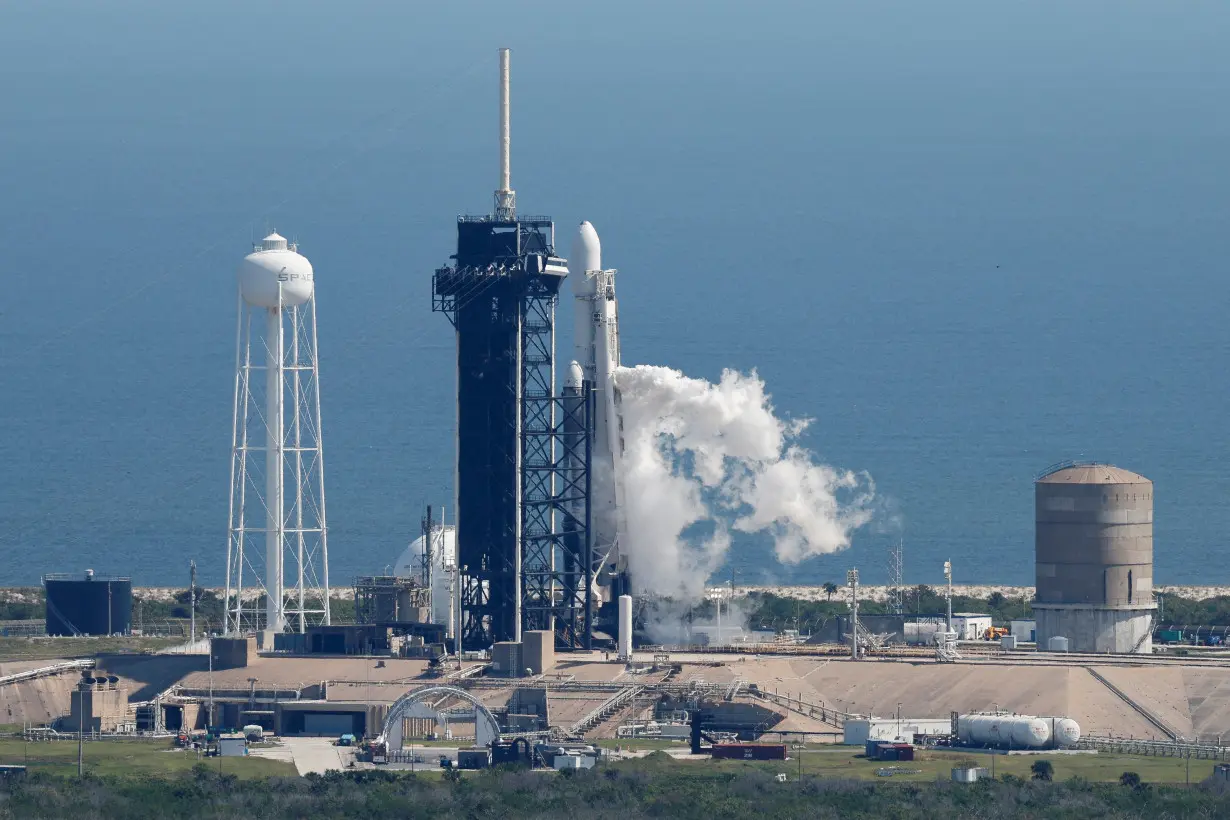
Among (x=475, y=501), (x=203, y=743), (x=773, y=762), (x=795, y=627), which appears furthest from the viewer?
(x=795, y=627)

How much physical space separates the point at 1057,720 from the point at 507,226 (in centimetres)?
3648

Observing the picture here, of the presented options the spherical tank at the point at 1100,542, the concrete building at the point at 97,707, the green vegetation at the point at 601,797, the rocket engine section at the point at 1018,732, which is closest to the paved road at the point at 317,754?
the green vegetation at the point at 601,797

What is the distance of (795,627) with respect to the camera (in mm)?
166375

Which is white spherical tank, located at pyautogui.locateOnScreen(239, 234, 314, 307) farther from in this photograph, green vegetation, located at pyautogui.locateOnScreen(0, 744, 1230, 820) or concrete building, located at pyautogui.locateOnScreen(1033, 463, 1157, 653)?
green vegetation, located at pyautogui.locateOnScreen(0, 744, 1230, 820)

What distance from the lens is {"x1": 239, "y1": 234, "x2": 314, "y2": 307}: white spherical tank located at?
145 metres

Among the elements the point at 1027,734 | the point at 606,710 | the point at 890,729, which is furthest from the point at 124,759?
the point at 1027,734

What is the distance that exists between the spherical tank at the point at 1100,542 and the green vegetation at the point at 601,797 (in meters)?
35.3

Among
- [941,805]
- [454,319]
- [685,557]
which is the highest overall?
[454,319]

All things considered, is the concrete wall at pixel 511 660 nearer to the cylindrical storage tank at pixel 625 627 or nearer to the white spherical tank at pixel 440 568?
the cylindrical storage tank at pixel 625 627

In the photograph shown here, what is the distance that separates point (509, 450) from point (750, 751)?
26.3m

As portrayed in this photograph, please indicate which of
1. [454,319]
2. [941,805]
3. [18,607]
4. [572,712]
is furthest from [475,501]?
[18,607]

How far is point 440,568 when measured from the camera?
151750 millimetres

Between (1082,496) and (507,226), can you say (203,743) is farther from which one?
(1082,496)

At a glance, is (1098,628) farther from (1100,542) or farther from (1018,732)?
(1018,732)
